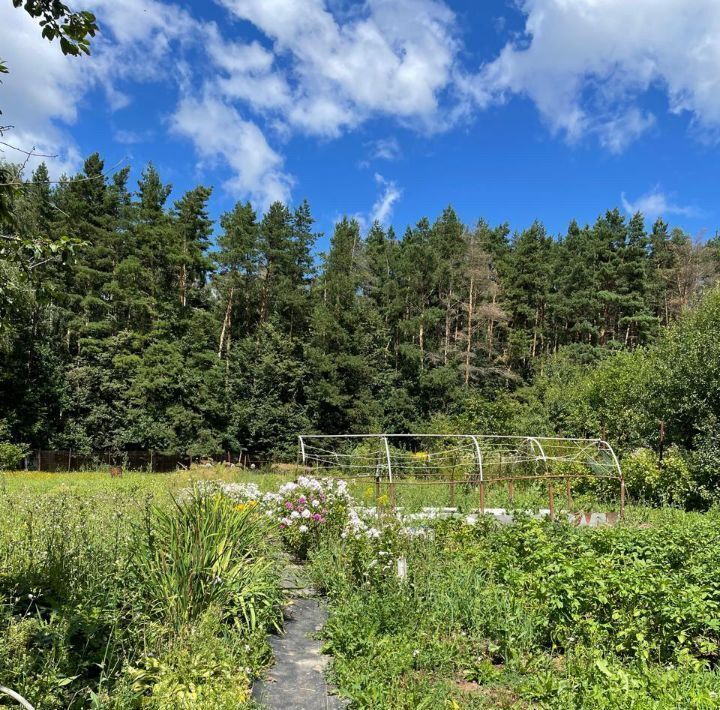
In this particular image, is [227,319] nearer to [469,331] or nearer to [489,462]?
[469,331]

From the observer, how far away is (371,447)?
725 inches

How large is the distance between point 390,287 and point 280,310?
22.8 ft

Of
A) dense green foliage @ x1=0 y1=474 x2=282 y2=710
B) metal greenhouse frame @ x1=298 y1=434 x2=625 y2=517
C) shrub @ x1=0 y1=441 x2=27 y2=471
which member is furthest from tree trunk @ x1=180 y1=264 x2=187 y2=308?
dense green foliage @ x1=0 y1=474 x2=282 y2=710

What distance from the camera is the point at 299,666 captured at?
3.83 meters

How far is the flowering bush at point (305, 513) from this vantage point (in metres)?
6.12

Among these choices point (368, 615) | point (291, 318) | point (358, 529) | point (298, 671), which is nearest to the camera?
point (298, 671)

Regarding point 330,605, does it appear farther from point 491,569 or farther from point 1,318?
point 1,318

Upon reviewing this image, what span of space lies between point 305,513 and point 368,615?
1807 mm

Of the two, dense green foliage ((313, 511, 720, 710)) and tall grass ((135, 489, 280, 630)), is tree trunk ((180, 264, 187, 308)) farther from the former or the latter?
tall grass ((135, 489, 280, 630))

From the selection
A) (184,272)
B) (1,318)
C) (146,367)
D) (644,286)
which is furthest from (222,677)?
(644,286)

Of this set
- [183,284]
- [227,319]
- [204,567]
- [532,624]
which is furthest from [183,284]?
[532,624]

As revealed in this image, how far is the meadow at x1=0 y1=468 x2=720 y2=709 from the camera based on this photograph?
9.62ft

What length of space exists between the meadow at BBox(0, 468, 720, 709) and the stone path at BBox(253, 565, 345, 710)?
12cm

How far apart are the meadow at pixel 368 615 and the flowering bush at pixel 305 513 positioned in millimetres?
585
